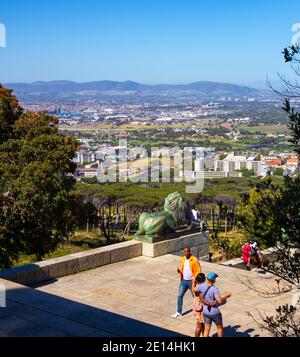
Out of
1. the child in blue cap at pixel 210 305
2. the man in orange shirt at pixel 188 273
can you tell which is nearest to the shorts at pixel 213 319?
the child in blue cap at pixel 210 305

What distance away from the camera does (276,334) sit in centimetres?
400

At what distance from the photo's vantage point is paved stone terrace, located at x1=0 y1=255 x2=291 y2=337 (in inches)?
209

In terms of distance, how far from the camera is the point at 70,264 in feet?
28.2

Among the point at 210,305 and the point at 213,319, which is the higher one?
the point at 210,305

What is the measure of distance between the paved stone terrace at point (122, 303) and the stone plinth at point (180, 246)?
15 cm

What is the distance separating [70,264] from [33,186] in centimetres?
555

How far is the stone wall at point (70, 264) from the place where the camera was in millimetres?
7867

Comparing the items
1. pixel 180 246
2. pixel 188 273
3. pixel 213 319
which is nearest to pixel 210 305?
pixel 213 319

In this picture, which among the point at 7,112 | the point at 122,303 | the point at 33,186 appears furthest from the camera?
the point at 7,112

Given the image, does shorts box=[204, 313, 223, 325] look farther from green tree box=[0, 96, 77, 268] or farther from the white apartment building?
the white apartment building

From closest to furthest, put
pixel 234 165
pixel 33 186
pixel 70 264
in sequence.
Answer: pixel 70 264, pixel 33 186, pixel 234 165

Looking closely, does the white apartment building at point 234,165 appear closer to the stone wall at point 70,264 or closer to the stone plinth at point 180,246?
the stone plinth at point 180,246

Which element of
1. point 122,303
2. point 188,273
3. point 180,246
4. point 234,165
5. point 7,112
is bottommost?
point 234,165

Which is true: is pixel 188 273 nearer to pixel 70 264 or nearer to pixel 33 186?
pixel 70 264
